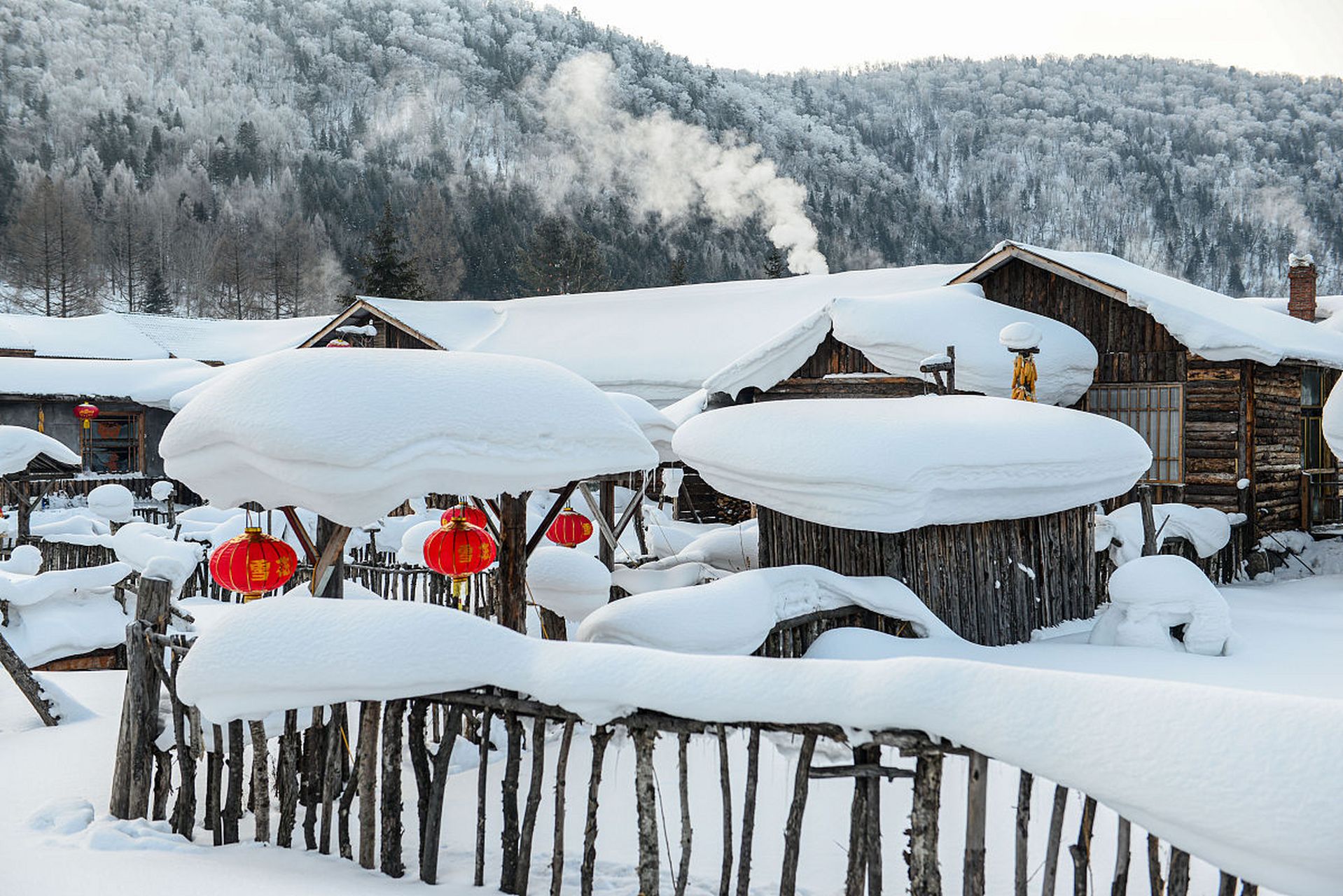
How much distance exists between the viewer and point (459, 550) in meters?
7.03

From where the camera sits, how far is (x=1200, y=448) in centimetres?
1494

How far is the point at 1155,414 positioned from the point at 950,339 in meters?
3.40

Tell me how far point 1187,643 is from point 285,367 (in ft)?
23.6

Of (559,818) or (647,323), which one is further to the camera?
(647,323)

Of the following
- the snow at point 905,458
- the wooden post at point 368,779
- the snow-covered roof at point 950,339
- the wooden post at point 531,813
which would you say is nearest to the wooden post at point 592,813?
the wooden post at point 531,813

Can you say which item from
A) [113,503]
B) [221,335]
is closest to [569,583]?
[113,503]

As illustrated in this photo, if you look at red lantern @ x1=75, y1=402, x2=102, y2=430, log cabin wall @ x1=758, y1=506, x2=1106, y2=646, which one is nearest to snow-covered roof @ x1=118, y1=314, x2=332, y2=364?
red lantern @ x1=75, y1=402, x2=102, y2=430

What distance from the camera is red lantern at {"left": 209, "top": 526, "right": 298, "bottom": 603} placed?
6.37 m

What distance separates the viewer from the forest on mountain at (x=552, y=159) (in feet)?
234

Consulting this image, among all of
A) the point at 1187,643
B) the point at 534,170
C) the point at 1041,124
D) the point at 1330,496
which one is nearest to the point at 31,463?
the point at 1187,643

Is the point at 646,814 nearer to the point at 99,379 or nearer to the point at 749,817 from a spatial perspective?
the point at 749,817

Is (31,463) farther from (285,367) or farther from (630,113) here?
(630,113)

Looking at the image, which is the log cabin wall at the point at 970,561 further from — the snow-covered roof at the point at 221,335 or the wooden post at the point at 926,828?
the snow-covered roof at the point at 221,335

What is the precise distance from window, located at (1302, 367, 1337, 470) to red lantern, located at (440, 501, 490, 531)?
1409 centimetres
